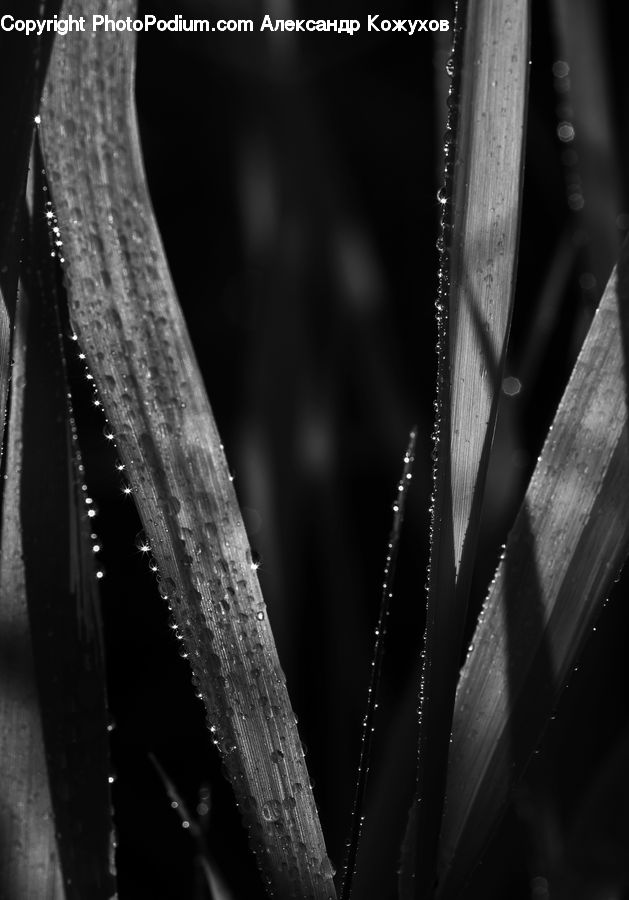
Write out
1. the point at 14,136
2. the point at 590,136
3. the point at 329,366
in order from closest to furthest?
1. the point at 14,136
2. the point at 590,136
3. the point at 329,366

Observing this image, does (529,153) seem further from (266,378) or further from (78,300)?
(78,300)

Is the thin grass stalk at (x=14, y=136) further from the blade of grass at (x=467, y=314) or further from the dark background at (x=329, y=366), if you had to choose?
the dark background at (x=329, y=366)

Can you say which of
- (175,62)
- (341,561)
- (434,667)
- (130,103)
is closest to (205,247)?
(175,62)

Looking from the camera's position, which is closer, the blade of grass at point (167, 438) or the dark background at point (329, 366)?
the blade of grass at point (167, 438)

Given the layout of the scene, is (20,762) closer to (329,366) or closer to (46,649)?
(46,649)

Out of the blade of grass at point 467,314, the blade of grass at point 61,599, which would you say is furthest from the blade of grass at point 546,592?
the blade of grass at point 61,599

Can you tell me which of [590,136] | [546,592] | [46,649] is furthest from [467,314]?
[590,136]
